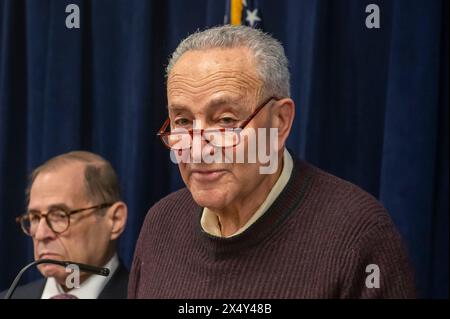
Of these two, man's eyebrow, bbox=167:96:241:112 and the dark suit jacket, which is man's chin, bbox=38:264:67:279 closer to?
the dark suit jacket

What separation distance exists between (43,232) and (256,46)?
899 millimetres

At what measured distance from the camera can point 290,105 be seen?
1213 millimetres

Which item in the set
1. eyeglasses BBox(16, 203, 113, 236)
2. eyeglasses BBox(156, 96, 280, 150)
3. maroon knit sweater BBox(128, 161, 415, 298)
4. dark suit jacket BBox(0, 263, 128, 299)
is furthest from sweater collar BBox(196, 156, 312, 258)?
eyeglasses BBox(16, 203, 113, 236)

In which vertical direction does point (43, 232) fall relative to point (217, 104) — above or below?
below

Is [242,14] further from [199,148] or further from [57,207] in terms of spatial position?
[199,148]

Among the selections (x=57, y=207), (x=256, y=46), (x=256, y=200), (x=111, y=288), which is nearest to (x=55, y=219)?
(x=57, y=207)

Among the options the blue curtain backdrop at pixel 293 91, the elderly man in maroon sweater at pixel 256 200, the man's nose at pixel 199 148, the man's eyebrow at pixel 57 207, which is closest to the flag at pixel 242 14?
the blue curtain backdrop at pixel 293 91

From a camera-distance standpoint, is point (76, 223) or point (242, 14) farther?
point (242, 14)

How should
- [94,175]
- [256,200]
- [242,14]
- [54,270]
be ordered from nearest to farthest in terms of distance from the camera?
[256,200] → [54,270] → [94,175] → [242,14]

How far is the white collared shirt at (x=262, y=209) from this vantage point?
1224 millimetres

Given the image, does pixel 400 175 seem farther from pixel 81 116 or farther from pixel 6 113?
pixel 6 113

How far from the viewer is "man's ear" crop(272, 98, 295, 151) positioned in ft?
3.94

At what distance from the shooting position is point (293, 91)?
206 centimetres
